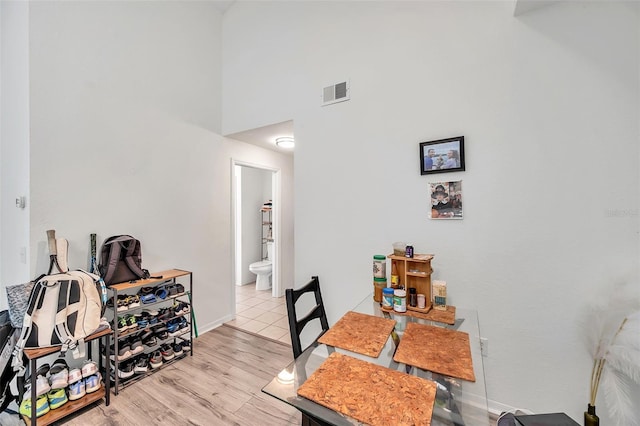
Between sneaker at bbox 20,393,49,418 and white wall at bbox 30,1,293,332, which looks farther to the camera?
white wall at bbox 30,1,293,332

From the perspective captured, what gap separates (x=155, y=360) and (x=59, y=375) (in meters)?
0.62

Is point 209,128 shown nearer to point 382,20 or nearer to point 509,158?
point 382,20

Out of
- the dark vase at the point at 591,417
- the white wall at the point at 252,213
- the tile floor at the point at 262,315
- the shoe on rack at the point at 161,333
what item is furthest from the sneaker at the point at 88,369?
the dark vase at the point at 591,417

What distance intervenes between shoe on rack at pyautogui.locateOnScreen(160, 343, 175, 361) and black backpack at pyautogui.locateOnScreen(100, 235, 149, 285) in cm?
69

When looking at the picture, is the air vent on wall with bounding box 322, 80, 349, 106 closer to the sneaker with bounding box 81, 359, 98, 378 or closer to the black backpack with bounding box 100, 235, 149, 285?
the black backpack with bounding box 100, 235, 149, 285

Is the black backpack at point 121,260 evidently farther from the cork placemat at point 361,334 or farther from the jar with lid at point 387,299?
the jar with lid at point 387,299

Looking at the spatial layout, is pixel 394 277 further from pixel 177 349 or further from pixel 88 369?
pixel 88 369

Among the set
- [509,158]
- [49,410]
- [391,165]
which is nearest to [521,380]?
[509,158]

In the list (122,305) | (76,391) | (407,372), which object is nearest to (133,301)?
(122,305)

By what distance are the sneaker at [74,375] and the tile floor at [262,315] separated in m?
1.47

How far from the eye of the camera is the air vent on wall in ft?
7.29

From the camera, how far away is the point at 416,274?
1.59 metres

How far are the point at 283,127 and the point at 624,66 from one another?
2.53 meters

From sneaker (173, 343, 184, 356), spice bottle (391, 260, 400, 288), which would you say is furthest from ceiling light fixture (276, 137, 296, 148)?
sneaker (173, 343, 184, 356)
